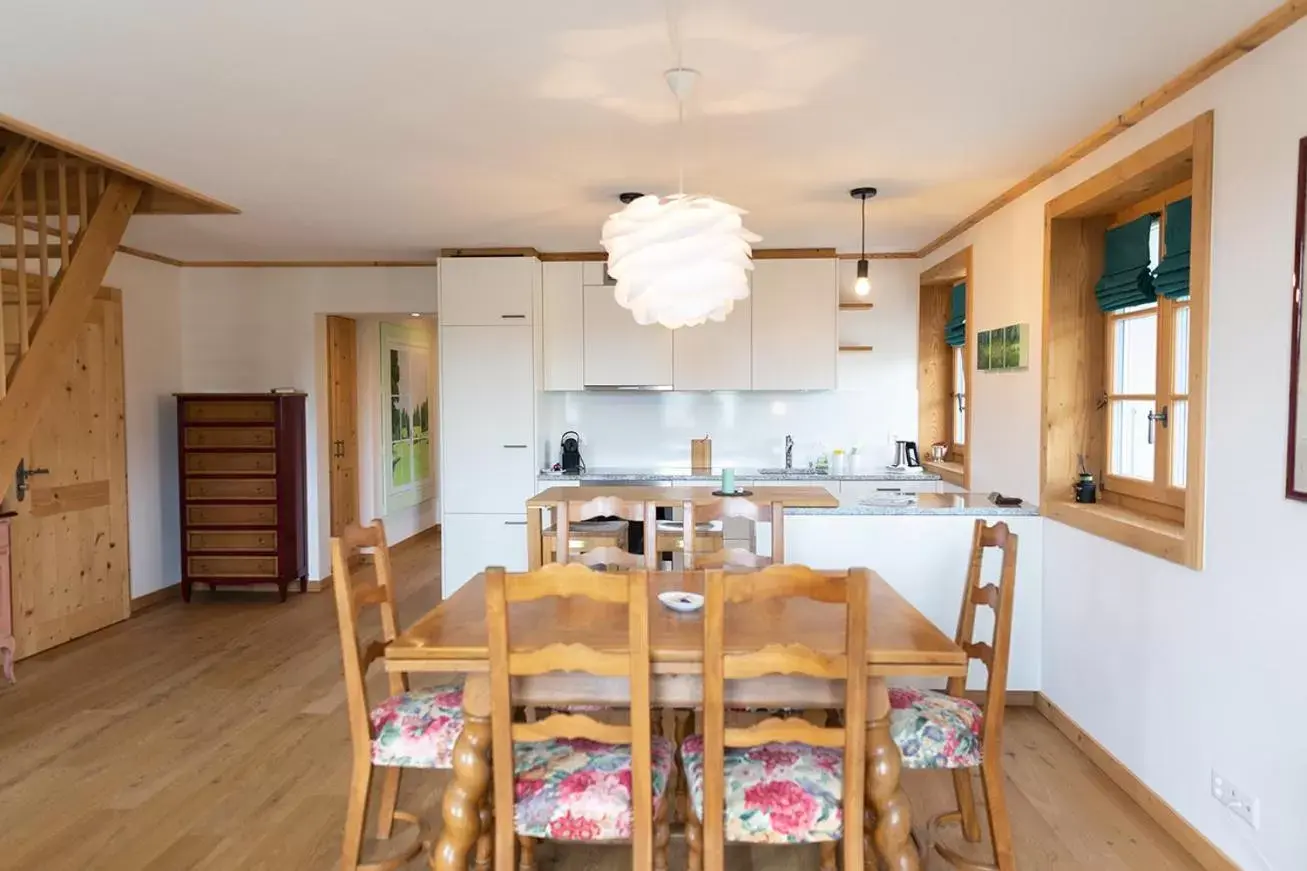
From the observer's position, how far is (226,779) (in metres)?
3.05

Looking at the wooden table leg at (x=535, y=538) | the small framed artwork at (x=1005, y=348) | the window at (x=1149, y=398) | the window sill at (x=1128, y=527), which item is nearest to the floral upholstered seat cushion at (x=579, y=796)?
the wooden table leg at (x=535, y=538)

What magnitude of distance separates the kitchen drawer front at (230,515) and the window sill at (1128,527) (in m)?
4.80

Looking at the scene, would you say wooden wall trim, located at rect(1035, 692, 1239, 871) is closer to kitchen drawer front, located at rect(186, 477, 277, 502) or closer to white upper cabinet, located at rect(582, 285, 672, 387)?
white upper cabinet, located at rect(582, 285, 672, 387)

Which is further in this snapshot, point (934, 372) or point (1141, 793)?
point (934, 372)

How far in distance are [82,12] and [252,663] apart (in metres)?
3.30

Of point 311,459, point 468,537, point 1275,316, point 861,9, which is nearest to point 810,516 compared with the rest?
point 1275,316

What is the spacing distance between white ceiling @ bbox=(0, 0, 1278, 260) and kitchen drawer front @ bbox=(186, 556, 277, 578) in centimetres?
264

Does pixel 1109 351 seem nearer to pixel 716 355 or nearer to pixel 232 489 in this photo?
Result: pixel 716 355

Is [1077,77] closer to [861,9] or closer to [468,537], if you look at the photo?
[861,9]

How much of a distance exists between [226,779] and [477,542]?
2.39 m

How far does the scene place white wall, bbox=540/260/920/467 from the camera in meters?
5.73

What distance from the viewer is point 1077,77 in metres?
2.54

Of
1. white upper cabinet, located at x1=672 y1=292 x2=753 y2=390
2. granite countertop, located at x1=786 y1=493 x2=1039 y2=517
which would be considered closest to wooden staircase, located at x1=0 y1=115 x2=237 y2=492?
white upper cabinet, located at x1=672 y1=292 x2=753 y2=390

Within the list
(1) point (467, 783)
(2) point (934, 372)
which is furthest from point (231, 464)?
(2) point (934, 372)
